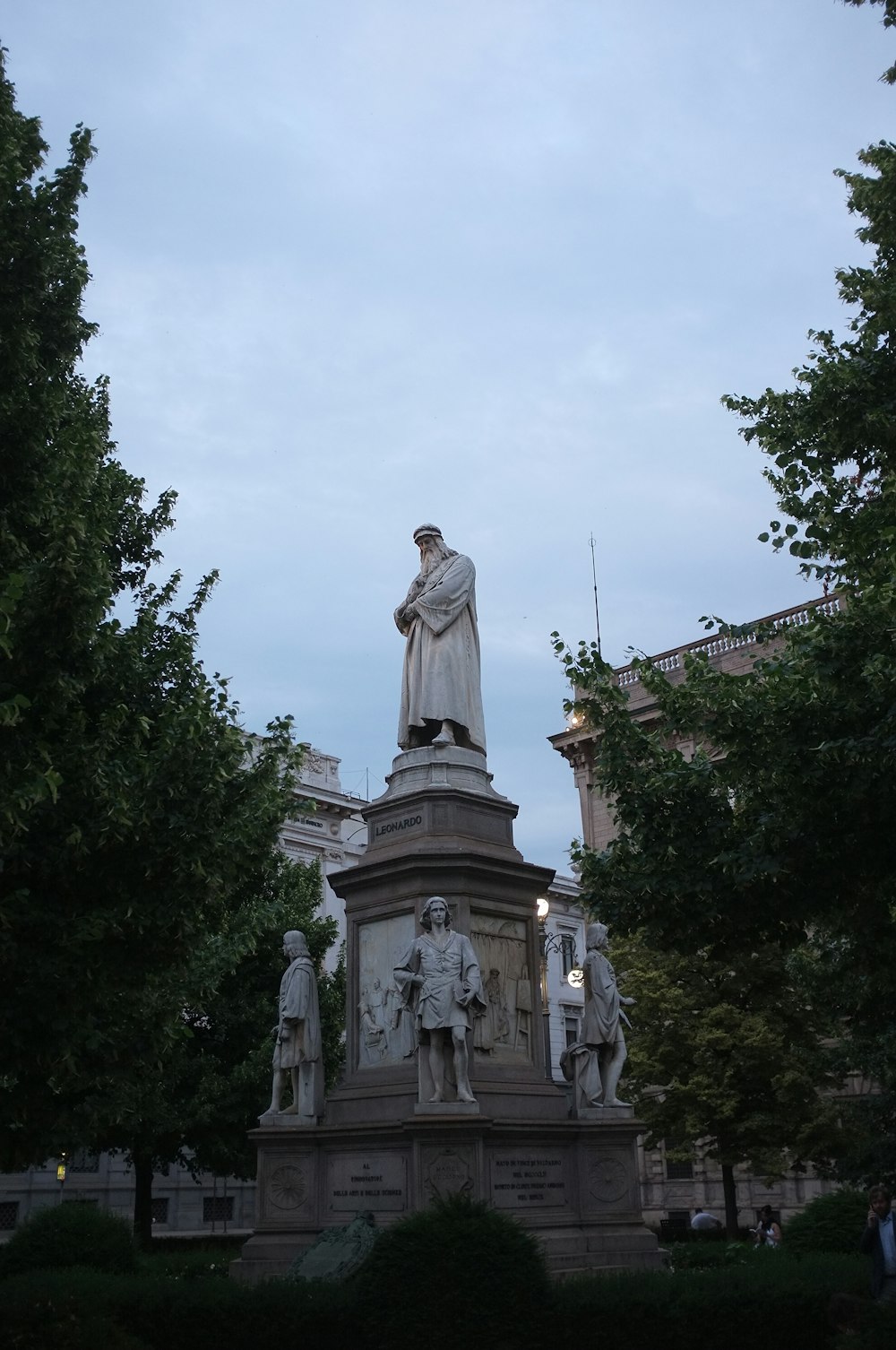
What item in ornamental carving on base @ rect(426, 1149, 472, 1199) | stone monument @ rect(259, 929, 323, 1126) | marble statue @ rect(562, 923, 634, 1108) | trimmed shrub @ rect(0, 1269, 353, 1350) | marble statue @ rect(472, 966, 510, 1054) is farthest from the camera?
stone monument @ rect(259, 929, 323, 1126)

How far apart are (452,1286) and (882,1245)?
4221mm

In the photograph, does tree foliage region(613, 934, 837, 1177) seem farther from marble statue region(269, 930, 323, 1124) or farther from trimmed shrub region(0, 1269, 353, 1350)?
trimmed shrub region(0, 1269, 353, 1350)

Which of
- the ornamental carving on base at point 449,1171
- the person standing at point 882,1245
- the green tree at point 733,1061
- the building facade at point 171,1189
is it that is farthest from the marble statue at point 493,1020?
the building facade at point 171,1189

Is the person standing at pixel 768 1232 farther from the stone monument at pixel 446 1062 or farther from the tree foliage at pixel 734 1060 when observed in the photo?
the stone monument at pixel 446 1062

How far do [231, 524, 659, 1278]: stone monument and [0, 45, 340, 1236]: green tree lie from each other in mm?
2196

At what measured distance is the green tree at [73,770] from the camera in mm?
10398

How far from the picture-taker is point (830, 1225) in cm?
1781

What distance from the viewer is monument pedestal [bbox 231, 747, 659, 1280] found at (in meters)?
13.7

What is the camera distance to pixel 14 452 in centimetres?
1167

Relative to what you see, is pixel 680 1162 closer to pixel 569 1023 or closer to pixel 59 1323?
pixel 569 1023

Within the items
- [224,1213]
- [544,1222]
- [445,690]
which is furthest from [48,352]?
[224,1213]

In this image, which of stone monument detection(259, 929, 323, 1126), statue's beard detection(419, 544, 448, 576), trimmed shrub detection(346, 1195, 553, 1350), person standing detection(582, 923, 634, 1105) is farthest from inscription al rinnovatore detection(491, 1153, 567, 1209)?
statue's beard detection(419, 544, 448, 576)

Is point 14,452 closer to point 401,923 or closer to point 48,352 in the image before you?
point 48,352

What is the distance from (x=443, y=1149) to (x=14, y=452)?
26.4ft
